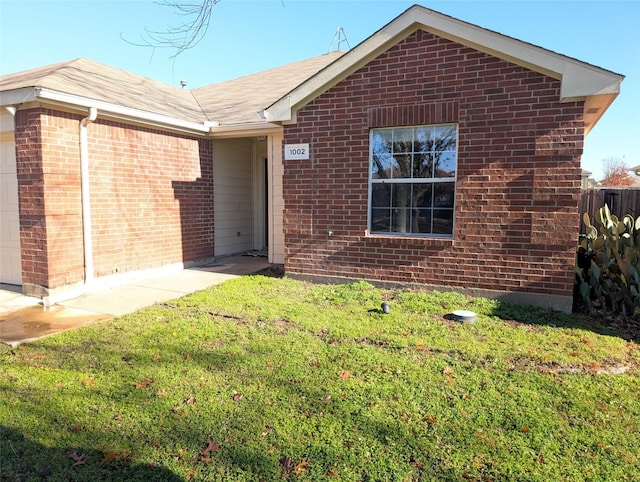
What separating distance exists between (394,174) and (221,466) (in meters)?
5.31

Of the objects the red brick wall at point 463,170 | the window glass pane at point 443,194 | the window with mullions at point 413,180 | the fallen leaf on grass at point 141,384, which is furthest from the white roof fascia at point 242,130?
the fallen leaf on grass at point 141,384

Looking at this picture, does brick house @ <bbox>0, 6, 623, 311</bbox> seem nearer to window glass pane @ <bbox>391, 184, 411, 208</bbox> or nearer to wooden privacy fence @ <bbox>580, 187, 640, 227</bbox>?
window glass pane @ <bbox>391, 184, 411, 208</bbox>

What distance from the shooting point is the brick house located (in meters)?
5.95

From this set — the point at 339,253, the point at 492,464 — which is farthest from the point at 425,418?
the point at 339,253

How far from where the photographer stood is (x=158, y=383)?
3.79m

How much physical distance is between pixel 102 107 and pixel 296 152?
337cm

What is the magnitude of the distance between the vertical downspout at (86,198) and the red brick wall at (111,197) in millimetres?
74

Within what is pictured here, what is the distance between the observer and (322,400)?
11.5ft

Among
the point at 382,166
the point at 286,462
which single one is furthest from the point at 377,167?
the point at 286,462

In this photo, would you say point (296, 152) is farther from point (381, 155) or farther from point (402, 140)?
point (402, 140)

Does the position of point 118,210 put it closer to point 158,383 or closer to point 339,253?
point 339,253

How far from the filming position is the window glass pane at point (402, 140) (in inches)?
268

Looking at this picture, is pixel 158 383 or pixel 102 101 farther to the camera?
pixel 102 101

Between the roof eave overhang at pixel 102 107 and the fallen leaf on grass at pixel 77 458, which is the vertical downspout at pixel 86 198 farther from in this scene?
the fallen leaf on grass at pixel 77 458
